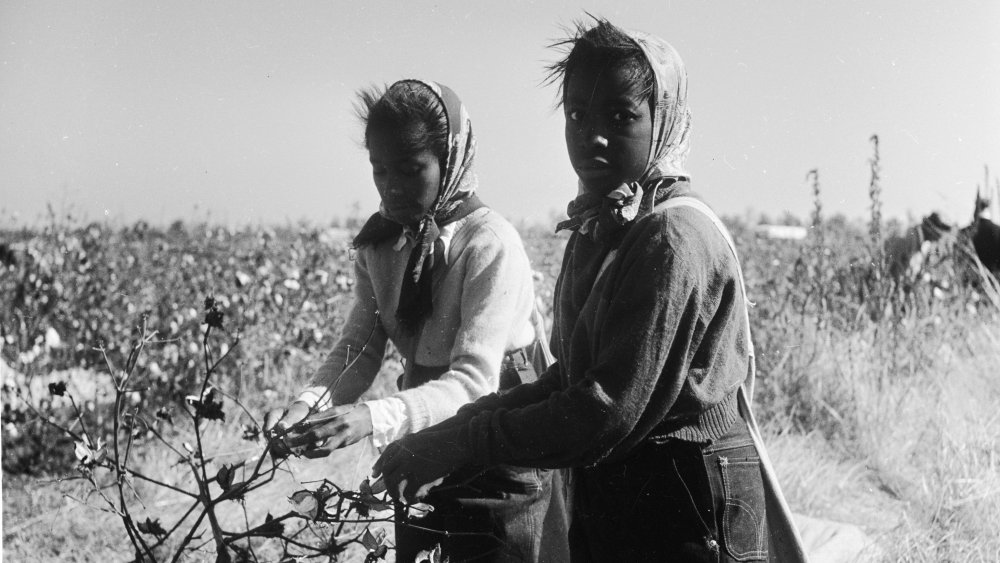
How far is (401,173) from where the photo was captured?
189cm

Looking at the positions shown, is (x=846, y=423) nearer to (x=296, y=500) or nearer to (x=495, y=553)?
(x=495, y=553)

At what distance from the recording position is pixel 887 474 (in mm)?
3656

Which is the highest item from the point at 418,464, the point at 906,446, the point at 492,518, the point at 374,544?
the point at 418,464

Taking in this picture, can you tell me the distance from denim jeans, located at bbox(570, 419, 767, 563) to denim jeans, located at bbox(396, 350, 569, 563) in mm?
380

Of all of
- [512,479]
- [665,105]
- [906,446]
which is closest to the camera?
[665,105]

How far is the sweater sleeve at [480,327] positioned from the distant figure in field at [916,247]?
155 inches

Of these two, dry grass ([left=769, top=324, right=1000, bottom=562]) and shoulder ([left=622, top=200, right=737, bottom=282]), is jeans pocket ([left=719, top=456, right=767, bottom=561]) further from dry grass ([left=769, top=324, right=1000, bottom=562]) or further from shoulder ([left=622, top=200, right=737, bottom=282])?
dry grass ([left=769, top=324, right=1000, bottom=562])

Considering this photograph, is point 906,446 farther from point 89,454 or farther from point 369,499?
point 89,454

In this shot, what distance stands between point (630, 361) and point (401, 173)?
81 centimetres

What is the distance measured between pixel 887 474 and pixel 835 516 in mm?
462

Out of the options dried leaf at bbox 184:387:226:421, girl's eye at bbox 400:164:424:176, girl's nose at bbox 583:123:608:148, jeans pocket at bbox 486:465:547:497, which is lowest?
jeans pocket at bbox 486:465:547:497

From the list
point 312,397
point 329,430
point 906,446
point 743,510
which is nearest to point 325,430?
point 329,430

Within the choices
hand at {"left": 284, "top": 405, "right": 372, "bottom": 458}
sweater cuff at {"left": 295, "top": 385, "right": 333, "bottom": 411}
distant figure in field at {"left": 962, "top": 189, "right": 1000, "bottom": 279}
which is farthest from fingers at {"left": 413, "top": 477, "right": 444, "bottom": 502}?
distant figure in field at {"left": 962, "top": 189, "right": 1000, "bottom": 279}

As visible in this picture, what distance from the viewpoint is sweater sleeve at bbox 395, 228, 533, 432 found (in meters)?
1.71
